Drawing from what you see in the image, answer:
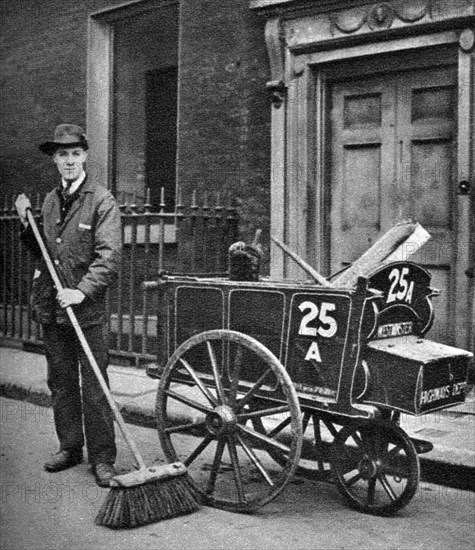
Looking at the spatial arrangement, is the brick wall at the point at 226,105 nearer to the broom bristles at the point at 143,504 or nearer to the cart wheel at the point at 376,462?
the cart wheel at the point at 376,462

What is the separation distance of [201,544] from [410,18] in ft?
15.7

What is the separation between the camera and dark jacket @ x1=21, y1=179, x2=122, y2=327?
4820mm

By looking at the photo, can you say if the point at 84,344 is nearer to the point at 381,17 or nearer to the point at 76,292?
the point at 76,292

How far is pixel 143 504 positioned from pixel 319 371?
1.08 metres

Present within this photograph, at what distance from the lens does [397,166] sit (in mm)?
→ 7176

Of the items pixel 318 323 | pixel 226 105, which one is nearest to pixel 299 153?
pixel 226 105

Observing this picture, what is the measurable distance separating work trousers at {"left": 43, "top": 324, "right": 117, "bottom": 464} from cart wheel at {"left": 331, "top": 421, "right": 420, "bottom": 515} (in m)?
1.41

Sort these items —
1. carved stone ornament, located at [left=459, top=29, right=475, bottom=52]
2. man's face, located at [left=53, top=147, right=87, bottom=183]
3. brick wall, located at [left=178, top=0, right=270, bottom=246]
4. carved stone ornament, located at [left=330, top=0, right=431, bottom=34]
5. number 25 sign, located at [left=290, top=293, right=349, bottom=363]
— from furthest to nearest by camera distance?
brick wall, located at [left=178, top=0, right=270, bottom=246] → carved stone ornament, located at [left=330, top=0, right=431, bottom=34] → carved stone ornament, located at [left=459, top=29, right=475, bottom=52] → man's face, located at [left=53, top=147, right=87, bottom=183] → number 25 sign, located at [left=290, top=293, right=349, bottom=363]

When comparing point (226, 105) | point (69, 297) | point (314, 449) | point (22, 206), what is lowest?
point (314, 449)

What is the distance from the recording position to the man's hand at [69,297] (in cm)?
468

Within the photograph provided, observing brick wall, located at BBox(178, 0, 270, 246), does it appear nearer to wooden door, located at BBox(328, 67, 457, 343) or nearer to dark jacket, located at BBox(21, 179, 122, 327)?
wooden door, located at BBox(328, 67, 457, 343)

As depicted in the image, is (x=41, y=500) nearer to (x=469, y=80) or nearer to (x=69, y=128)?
(x=69, y=128)

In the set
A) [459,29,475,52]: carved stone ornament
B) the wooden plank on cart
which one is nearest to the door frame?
[459,29,475,52]: carved stone ornament

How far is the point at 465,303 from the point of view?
6605 millimetres
